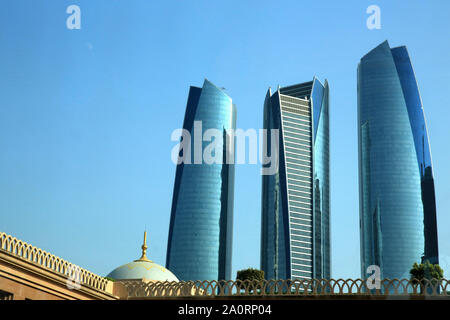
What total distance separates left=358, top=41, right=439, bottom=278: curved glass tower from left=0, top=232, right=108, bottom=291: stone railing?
498 ft

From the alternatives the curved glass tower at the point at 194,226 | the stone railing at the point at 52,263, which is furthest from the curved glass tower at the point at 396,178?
the stone railing at the point at 52,263

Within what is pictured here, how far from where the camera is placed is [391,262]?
595ft

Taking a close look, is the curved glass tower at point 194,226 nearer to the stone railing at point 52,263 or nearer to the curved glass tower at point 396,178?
the curved glass tower at point 396,178

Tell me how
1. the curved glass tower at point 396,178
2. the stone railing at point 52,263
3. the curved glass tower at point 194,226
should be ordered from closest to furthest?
the stone railing at point 52,263 → the curved glass tower at point 396,178 → the curved glass tower at point 194,226

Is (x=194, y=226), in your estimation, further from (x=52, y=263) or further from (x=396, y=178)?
(x=52, y=263)

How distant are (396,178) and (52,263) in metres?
160

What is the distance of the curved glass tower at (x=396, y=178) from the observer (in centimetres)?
18050

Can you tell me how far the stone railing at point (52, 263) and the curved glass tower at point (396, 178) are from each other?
5979 inches

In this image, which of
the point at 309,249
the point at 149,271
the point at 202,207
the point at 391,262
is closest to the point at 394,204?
the point at 391,262

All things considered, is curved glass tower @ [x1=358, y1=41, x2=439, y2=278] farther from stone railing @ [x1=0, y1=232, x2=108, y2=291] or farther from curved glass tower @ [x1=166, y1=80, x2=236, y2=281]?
stone railing @ [x1=0, y1=232, x2=108, y2=291]

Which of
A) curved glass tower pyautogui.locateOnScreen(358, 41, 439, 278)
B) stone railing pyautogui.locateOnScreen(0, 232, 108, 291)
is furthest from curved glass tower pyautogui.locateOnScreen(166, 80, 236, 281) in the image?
stone railing pyautogui.locateOnScreen(0, 232, 108, 291)

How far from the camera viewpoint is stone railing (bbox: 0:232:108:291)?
30359mm
